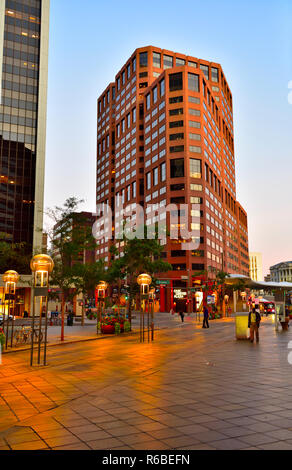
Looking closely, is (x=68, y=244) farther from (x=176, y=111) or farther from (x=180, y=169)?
(x=176, y=111)

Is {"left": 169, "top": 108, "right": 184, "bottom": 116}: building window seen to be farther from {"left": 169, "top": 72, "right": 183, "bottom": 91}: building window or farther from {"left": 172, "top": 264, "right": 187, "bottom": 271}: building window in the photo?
{"left": 172, "top": 264, "right": 187, "bottom": 271}: building window

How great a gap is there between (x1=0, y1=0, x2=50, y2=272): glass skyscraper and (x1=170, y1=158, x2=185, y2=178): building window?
3349 centimetres

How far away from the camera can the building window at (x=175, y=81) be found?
88.3 meters

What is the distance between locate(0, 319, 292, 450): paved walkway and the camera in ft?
17.5

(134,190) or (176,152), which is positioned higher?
(176,152)

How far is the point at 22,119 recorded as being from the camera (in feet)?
195

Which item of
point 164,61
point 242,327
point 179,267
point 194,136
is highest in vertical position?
point 164,61

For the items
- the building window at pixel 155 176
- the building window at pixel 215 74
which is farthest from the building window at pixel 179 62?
the building window at pixel 155 176

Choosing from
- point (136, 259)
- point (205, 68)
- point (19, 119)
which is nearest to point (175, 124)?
→ point (205, 68)

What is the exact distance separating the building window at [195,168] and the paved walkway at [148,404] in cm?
7457

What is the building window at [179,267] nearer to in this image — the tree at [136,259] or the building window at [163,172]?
the building window at [163,172]

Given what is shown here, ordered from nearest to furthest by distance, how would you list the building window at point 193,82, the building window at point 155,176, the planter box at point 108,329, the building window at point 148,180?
the planter box at point 108,329
the building window at point 193,82
the building window at point 155,176
the building window at point 148,180

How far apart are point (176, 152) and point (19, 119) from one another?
37.5 m
